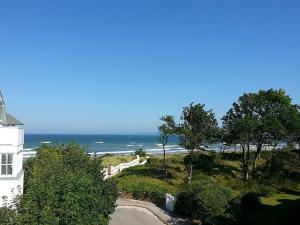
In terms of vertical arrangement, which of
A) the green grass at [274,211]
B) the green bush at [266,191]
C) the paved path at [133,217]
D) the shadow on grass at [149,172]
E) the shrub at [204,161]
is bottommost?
the paved path at [133,217]

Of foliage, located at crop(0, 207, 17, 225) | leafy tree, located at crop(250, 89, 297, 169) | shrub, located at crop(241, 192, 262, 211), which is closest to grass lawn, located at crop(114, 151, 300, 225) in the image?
shrub, located at crop(241, 192, 262, 211)

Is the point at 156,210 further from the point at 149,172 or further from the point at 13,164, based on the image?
the point at 149,172

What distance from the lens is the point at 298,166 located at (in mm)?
49906

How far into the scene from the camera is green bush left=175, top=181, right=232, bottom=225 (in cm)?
3084

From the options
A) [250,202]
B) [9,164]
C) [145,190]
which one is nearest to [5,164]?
[9,164]

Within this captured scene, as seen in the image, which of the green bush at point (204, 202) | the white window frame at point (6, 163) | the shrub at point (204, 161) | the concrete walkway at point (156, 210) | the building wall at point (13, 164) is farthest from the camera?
the shrub at point (204, 161)

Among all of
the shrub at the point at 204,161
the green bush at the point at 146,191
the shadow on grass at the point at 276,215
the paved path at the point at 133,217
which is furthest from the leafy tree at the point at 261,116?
the paved path at the point at 133,217

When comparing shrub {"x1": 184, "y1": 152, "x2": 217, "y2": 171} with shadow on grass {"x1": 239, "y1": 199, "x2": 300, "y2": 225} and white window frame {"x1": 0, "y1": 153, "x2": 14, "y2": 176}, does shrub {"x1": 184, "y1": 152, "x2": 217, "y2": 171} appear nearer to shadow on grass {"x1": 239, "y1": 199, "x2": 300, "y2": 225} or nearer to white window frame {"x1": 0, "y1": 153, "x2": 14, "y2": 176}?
shadow on grass {"x1": 239, "y1": 199, "x2": 300, "y2": 225}

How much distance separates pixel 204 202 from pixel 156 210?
530 centimetres

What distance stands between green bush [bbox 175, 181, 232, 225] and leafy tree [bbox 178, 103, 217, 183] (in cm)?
1393

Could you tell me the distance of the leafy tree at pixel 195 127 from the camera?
48594 mm

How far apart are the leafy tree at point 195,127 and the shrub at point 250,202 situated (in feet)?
41.8

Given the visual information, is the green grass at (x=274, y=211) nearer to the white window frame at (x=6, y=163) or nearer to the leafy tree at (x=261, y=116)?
the leafy tree at (x=261, y=116)

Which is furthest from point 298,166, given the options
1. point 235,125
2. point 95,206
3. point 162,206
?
point 95,206
